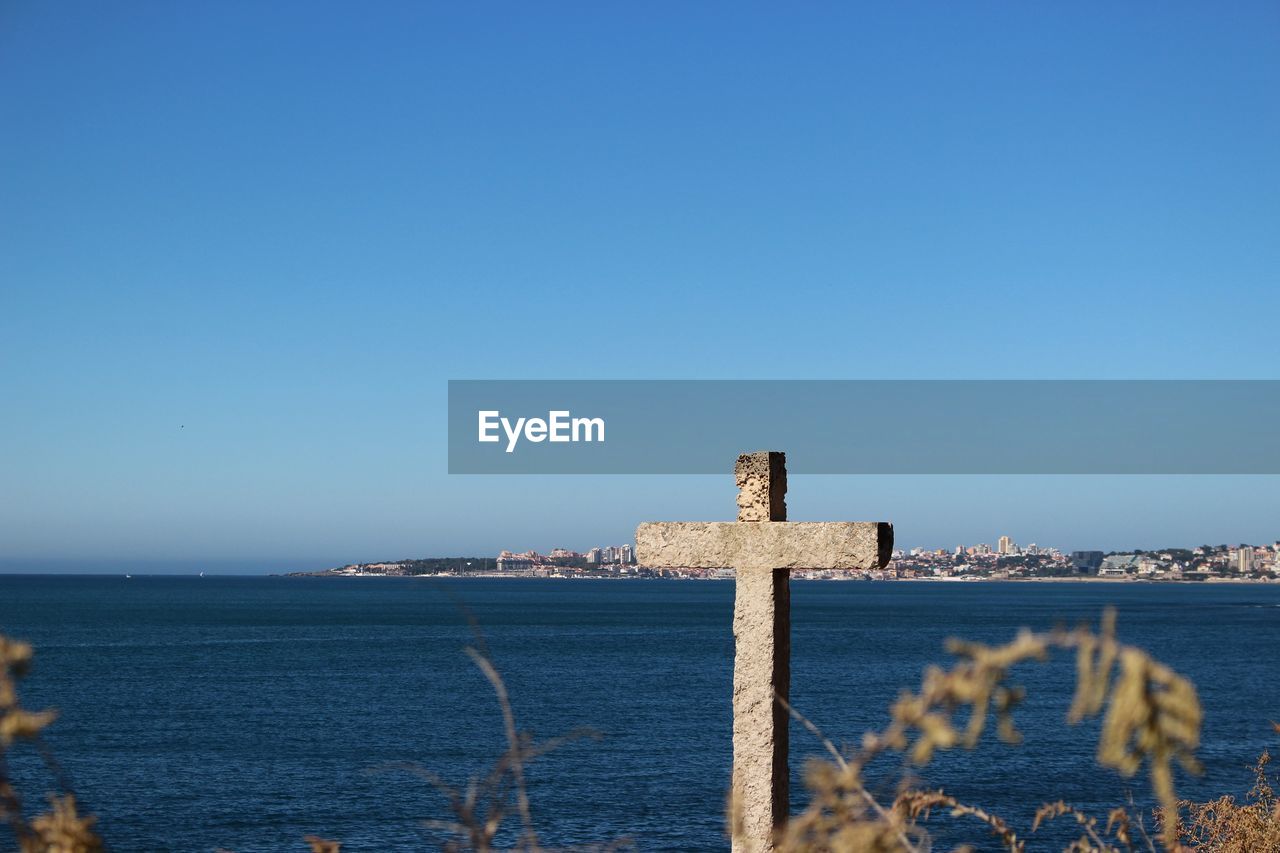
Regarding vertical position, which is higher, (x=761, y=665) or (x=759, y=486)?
(x=759, y=486)

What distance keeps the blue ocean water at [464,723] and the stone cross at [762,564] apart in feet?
6.99

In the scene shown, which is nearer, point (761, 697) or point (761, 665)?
point (761, 697)

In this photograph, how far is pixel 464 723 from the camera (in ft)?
182

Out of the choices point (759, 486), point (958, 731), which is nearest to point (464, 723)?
point (759, 486)

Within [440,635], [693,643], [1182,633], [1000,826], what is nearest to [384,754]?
[1000,826]

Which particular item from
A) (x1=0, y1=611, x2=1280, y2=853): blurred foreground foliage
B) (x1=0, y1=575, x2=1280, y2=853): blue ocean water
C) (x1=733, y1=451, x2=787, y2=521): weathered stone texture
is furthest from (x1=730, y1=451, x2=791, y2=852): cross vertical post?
(x1=0, y1=611, x2=1280, y2=853): blurred foreground foliage

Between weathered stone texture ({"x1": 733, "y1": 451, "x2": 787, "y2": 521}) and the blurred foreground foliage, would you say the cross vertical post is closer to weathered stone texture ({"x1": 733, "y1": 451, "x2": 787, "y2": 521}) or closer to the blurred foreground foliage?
weathered stone texture ({"x1": 733, "y1": 451, "x2": 787, "y2": 521})

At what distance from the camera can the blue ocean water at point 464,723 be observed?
122 ft

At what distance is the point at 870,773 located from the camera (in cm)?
4000

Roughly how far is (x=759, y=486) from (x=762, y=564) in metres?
0.51

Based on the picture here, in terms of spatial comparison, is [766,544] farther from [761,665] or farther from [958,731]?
[958,731]

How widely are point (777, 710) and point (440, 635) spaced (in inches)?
4196

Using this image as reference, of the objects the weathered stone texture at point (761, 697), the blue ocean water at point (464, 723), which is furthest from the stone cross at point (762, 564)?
the blue ocean water at point (464, 723)

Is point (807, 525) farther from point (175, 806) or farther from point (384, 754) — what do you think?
point (384, 754)
